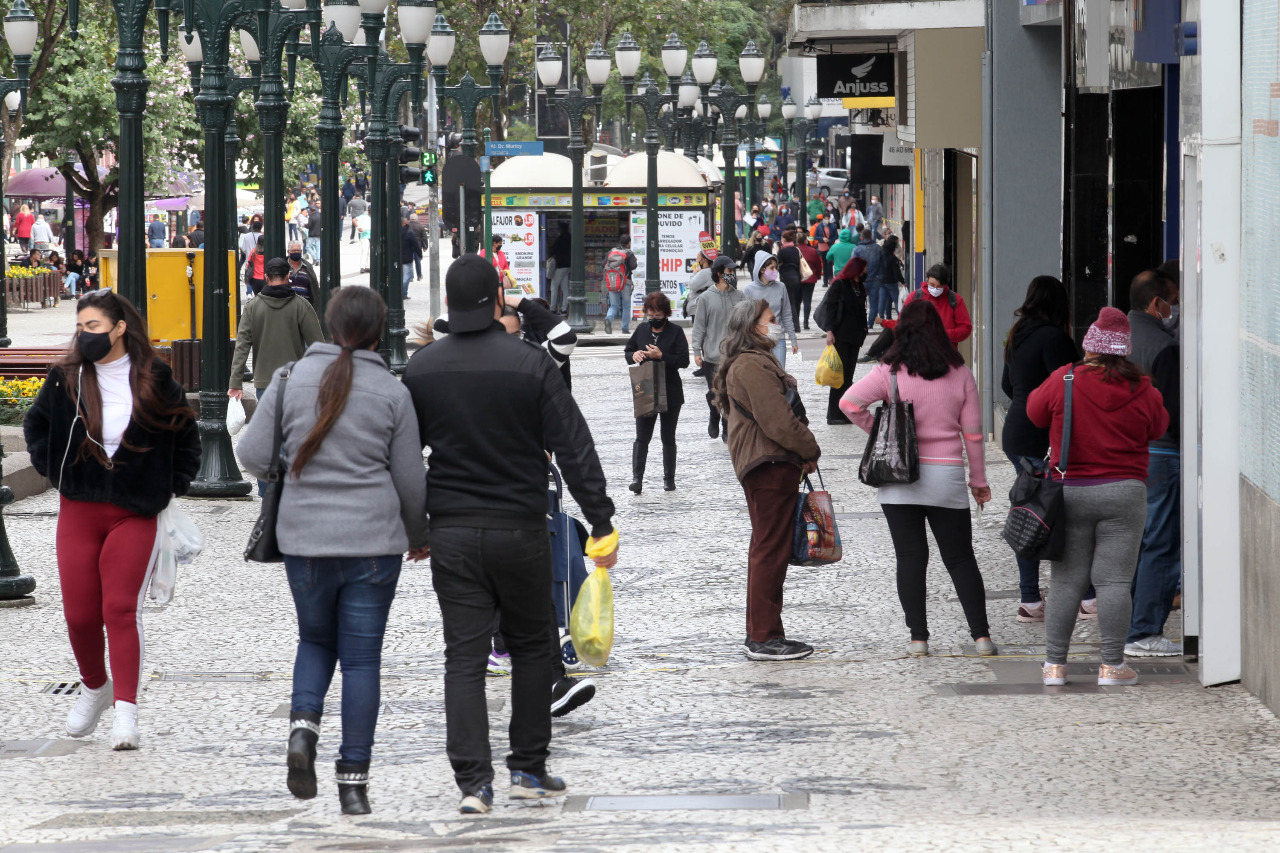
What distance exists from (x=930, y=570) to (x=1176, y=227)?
2.40 metres

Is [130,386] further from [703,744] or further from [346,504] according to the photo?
[703,744]

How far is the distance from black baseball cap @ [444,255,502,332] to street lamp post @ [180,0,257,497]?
815cm

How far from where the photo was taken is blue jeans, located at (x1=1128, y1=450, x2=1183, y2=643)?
8.25 metres

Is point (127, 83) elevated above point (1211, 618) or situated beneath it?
elevated above

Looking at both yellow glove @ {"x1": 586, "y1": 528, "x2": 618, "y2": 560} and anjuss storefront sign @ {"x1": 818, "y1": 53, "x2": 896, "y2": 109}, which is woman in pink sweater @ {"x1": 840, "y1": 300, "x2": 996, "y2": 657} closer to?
yellow glove @ {"x1": 586, "y1": 528, "x2": 618, "y2": 560}

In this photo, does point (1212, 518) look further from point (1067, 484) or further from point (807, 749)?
point (807, 749)

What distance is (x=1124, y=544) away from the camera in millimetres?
7500

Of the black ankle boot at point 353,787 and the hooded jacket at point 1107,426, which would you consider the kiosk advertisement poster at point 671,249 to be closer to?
the hooded jacket at point 1107,426

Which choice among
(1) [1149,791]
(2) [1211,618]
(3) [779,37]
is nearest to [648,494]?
(2) [1211,618]

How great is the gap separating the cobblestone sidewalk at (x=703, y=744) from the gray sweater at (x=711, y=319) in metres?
5.78

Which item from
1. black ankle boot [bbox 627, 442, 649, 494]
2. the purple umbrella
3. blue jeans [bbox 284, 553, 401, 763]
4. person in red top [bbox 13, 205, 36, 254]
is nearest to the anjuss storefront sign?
black ankle boot [bbox 627, 442, 649, 494]

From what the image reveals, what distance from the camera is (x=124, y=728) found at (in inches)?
264

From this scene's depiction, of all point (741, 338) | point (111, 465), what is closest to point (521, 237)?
point (741, 338)

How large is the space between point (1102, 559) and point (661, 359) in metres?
6.71
